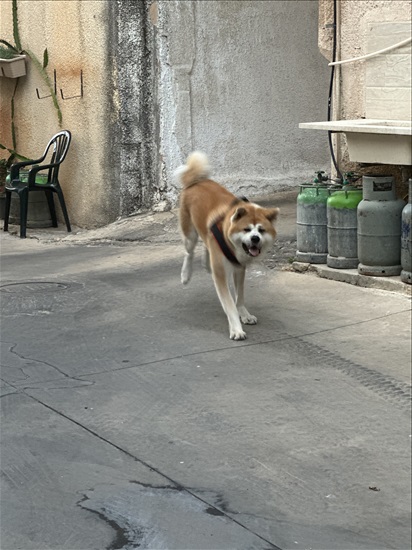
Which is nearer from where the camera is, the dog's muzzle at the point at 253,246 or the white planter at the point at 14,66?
the dog's muzzle at the point at 253,246

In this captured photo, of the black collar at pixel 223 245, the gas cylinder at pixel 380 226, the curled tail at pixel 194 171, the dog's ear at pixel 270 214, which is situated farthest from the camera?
the gas cylinder at pixel 380 226

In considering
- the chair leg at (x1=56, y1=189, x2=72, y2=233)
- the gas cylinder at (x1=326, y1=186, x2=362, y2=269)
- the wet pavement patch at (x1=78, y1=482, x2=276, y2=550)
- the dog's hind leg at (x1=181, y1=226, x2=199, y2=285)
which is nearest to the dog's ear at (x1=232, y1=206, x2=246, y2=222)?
the dog's hind leg at (x1=181, y1=226, x2=199, y2=285)

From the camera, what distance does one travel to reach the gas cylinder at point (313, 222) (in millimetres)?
8195

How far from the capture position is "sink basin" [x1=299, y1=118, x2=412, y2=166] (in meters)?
7.32

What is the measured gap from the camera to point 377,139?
24.8ft

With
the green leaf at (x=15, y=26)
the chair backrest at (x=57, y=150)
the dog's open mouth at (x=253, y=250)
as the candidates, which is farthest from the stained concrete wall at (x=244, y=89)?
the dog's open mouth at (x=253, y=250)

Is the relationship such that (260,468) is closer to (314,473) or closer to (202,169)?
(314,473)

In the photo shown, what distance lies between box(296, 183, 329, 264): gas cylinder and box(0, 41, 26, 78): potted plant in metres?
4.76

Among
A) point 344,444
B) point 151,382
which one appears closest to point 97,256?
point 151,382

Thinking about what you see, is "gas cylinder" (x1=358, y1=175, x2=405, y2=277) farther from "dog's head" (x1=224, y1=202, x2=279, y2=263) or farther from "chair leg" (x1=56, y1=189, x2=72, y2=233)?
"chair leg" (x1=56, y1=189, x2=72, y2=233)

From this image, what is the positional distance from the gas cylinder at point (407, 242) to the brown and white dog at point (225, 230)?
1.28 m

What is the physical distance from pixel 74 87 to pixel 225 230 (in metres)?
4.97

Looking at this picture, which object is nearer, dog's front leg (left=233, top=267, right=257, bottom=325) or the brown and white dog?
the brown and white dog

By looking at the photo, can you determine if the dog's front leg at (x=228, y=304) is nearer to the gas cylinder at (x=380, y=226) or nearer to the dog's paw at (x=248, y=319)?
the dog's paw at (x=248, y=319)
